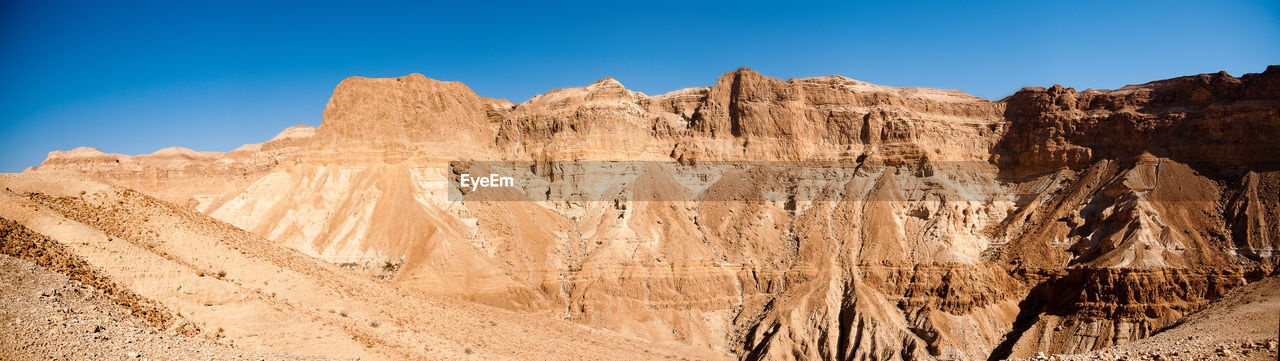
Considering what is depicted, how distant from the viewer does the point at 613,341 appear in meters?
45.2

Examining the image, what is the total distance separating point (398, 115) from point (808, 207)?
3485cm

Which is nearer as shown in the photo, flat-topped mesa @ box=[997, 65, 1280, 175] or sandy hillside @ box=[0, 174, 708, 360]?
sandy hillside @ box=[0, 174, 708, 360]

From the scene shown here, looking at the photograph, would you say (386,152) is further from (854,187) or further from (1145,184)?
(1145,184)

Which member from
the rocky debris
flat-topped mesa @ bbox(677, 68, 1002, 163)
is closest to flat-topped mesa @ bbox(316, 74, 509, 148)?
flat-topped mesa @ bbox(677, 68, 1002, 163)

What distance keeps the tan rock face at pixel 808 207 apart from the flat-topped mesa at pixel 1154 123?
0.53 ft

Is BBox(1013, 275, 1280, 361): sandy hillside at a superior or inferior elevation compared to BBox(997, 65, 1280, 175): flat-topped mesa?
inferior

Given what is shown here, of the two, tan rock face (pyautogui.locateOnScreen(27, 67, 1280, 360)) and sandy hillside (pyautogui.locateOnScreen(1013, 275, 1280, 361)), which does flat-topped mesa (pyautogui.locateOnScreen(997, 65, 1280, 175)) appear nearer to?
tan rock face (pyautogui.locateOnScreen(27, 67, 1280, 360))

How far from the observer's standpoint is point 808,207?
64.6 meters

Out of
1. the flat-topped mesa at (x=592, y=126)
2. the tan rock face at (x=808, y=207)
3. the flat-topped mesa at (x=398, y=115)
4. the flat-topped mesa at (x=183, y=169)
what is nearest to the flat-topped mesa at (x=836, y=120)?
the tan rock face at (x=808, y=207)

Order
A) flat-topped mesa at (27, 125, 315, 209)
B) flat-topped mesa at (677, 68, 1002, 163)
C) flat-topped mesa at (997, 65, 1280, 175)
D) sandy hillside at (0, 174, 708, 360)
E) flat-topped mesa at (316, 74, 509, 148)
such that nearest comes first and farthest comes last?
sandy hillside at (0, 174, 708, 360), flat-topped mesa at (997, 65, 1280, 175), flat-topped mesa at (316, 74, 509, 148), flat-topped mesa at (677, 68, 1002, 163), flat-topped mesa at (27, 125, 315, 209)

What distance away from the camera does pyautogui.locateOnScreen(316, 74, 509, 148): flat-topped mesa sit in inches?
2714

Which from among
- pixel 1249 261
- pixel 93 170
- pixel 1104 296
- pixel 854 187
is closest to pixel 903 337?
pixel 1104 296

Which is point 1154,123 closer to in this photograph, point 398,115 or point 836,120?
point 836,120

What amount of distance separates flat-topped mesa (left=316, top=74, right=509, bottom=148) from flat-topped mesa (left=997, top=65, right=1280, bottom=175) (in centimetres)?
4707
